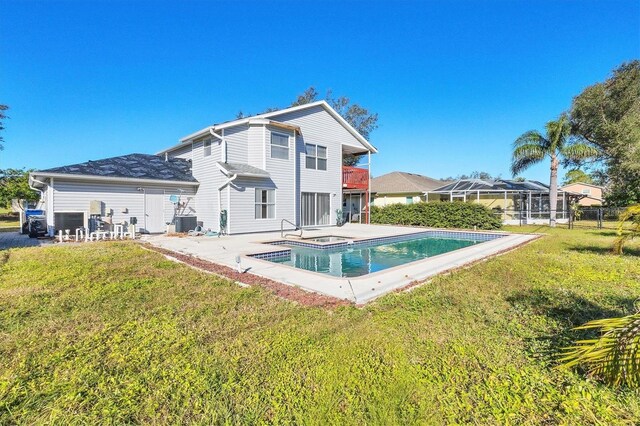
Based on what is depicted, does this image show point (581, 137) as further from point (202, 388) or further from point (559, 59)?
point (202, 388)

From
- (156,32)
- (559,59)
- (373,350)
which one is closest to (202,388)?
(373,350)

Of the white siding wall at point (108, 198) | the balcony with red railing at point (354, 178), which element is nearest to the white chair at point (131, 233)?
the white siding wall at point (108, 198)

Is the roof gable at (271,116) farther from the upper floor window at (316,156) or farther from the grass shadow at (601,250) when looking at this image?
the grass shadow at (601,250)

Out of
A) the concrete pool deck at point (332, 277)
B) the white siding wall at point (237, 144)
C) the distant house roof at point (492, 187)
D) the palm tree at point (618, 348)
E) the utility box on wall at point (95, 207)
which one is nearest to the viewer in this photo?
the palm tree at point (618, 348)

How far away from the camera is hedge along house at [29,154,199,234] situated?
41.1ft

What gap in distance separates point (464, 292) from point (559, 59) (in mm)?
21780

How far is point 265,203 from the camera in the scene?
15.3 metres

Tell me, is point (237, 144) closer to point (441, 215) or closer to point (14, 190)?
point (441, 215)

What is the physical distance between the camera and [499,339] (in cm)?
355

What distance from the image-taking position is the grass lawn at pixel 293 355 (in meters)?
2.34

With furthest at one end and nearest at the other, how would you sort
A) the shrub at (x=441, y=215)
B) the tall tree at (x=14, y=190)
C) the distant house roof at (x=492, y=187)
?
the tall tree at (x=14, y=190) < the distant house roof at (x=492, y=187) < the shrub at (x=441, y=215)

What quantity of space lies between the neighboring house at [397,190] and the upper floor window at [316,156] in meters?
12.9

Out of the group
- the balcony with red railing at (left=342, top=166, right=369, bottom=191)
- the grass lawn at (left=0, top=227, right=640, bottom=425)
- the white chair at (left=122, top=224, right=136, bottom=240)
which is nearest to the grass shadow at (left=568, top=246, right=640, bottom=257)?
the grass lawn at (left=0, top=227, right=640, bottom=425)

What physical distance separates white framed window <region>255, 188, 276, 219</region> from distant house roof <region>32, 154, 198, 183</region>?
3837 mm
